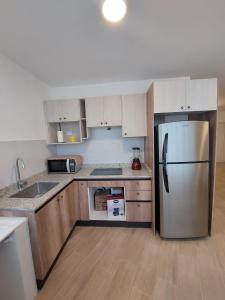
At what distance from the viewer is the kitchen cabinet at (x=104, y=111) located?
9.09 feet

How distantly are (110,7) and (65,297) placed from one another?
2.58 meters

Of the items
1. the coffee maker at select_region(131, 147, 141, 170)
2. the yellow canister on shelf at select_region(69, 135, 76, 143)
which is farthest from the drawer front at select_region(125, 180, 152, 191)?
the yellow canister on shelf at select_region(69, 135, 76, 143)

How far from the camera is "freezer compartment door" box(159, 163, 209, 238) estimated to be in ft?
6.98

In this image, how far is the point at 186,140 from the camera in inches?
81.4

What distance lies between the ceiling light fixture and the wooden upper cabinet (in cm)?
165

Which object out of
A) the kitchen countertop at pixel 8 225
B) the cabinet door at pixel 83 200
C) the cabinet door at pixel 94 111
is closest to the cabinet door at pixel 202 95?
the cabinet door at pixel 94 111

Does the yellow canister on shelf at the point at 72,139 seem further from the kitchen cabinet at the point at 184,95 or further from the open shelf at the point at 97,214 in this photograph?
the kitchen cabinet at the point at 184,95

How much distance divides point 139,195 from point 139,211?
27 centimetres

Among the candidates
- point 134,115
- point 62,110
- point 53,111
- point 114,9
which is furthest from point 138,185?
point 114,9

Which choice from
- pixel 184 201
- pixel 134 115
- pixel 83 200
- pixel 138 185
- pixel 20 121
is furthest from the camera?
pixel 134 115

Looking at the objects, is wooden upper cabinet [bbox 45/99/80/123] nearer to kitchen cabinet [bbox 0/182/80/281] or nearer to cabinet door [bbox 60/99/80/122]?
cabinet door [bbox 60/99/80/122]

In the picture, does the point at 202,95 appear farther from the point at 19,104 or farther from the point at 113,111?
the point at 19,104

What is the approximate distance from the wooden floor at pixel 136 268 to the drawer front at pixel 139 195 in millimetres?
526

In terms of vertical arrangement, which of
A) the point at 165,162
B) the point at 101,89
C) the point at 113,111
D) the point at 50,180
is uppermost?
the point at 101,89
